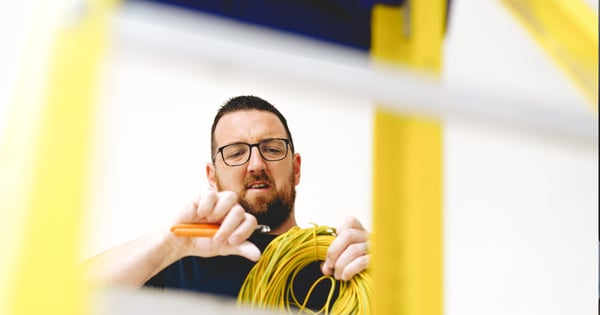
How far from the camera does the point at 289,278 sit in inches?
35.7

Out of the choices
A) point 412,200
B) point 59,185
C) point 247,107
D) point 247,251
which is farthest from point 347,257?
point 59,185

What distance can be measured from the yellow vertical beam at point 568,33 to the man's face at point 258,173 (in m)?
0.41

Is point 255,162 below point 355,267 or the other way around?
the other way around

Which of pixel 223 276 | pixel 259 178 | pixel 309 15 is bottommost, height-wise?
pixel 223 276

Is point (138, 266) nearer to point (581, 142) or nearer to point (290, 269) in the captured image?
point (290, 269)

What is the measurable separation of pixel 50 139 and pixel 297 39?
44 cm

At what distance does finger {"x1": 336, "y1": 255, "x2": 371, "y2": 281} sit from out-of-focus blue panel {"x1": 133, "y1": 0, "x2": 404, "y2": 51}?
0.84ft

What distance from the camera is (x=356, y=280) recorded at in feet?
2.89

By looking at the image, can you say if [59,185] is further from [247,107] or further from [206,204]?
[247,107]

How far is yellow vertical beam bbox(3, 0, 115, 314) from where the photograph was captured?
0.35 metres

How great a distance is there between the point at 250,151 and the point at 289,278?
0.18 meters

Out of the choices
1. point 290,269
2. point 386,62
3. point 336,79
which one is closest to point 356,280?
point 290,269

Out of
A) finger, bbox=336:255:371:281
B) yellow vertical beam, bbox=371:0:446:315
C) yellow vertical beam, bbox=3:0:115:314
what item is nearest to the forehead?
finger, bbox=336:255:371:281

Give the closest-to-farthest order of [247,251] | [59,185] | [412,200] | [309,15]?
[59,185], [412,200], [309,15], [247,251]
